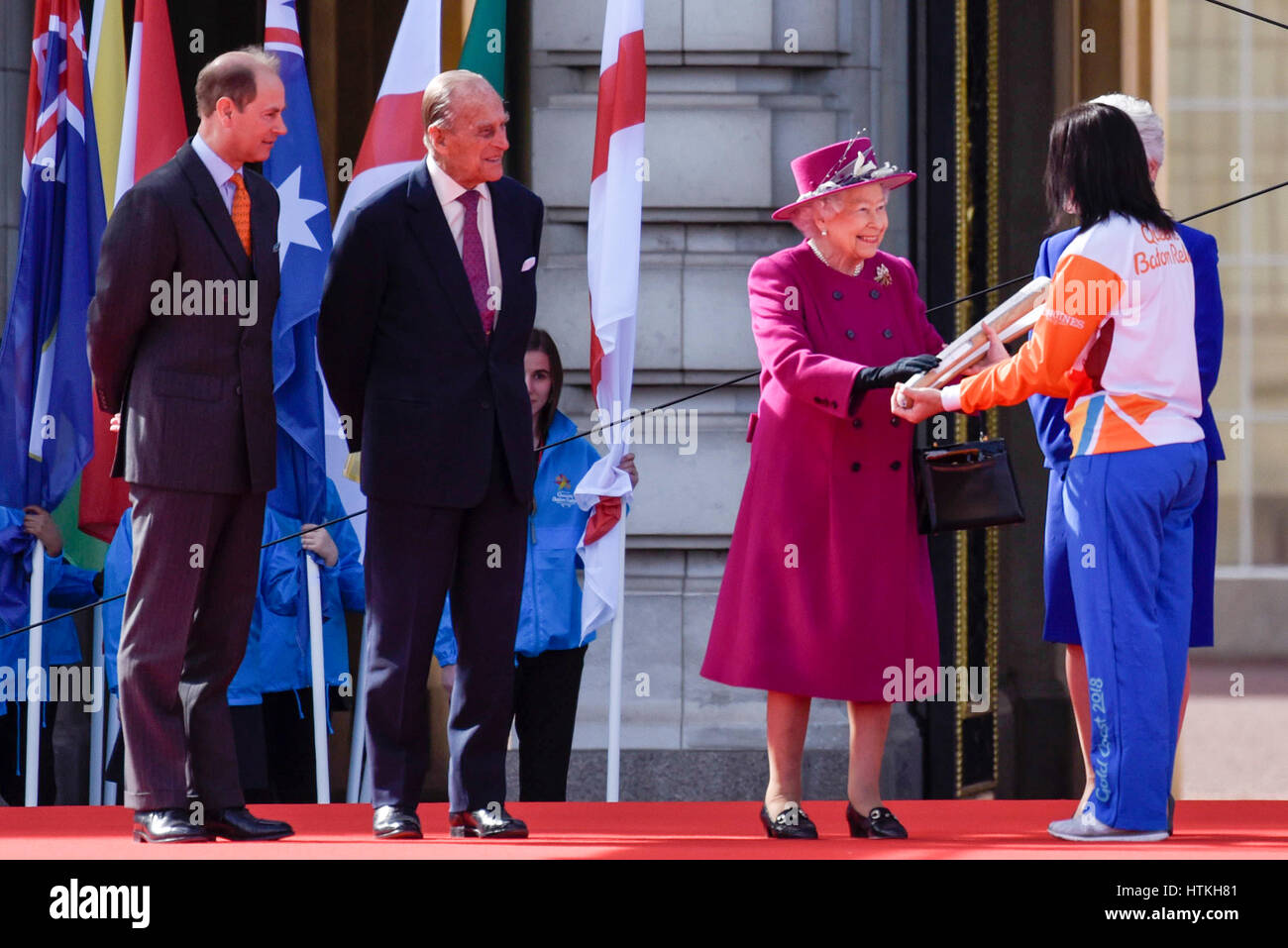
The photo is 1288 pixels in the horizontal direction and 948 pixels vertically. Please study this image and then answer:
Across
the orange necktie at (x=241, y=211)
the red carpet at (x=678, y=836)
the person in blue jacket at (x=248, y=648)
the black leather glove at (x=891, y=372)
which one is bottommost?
the red carpet at (x=678, y=836)

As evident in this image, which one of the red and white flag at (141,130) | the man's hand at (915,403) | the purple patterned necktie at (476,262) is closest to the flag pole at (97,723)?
the red and white flag at (141,130)

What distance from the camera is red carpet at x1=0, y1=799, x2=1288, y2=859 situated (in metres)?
4.50

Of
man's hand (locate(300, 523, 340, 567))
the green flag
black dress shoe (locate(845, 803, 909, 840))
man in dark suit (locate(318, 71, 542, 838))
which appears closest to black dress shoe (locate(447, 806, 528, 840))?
man in dark suit (locate(318, 71, 542, 838))

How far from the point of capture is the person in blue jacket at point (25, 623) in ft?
22.4

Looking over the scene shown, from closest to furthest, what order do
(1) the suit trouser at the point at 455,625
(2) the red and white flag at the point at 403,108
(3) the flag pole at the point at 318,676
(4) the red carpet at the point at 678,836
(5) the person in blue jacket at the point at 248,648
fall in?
(4) the red carpet at the point at 678,836
(1) the suit trouser at the point at 455,625
(5) the person in blue jacket at the point at 248,648
(3) the flag pole at the point at 318,676
(2) the red and white flag at the point at 403,108

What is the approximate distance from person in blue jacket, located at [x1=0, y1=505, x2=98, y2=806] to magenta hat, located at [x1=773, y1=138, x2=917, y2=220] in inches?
127

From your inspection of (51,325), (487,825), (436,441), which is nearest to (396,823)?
(487,825)

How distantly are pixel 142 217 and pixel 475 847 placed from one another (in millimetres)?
1788

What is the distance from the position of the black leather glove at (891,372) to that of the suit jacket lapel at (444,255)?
3.23 ft

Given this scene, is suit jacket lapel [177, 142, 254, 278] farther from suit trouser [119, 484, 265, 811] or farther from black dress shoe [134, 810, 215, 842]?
black dress shoe [134, 810, 215, 842]

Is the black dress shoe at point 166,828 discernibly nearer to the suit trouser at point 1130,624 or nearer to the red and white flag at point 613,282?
the red and white flag at point 613,282

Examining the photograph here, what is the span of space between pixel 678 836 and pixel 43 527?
2939 mm

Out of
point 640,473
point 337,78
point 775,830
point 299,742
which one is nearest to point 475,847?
point 775,830

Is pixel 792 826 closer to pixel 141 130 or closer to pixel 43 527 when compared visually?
pixel 43 527
